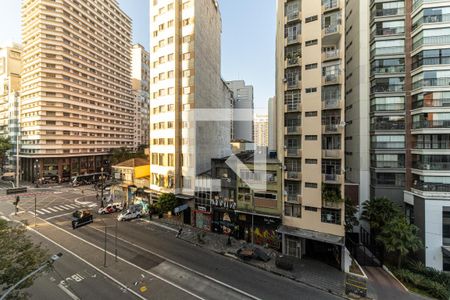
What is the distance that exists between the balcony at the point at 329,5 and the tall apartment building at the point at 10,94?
95.1 m

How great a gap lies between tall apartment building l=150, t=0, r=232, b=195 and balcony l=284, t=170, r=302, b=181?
15.6 metres

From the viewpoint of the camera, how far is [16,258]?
1525 centimetres

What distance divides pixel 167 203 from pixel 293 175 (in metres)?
20.0

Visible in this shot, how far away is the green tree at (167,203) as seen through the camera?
34469mm

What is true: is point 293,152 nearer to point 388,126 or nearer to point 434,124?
point 388,126

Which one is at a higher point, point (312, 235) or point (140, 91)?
point (140, 91)

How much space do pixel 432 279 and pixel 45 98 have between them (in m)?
93.3

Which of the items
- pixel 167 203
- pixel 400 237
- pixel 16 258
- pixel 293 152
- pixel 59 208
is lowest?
pixel 59 208

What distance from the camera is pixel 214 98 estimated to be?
154ft

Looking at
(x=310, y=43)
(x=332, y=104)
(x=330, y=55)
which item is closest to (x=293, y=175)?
(x=332, y=104)

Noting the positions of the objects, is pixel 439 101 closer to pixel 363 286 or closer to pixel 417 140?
pixel 417 140

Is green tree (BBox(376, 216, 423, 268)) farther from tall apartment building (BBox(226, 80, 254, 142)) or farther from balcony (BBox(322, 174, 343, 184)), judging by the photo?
tall apartment building (BBox(226, 80, 254, 142))

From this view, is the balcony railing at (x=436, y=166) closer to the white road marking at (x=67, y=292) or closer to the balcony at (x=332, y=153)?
the balcony at (x=332, y=153)

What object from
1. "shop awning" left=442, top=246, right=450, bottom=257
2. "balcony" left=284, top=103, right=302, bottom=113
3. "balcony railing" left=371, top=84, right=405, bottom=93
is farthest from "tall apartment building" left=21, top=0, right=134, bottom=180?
"shop awning" left=442, top=246, right=450, bottom=257
